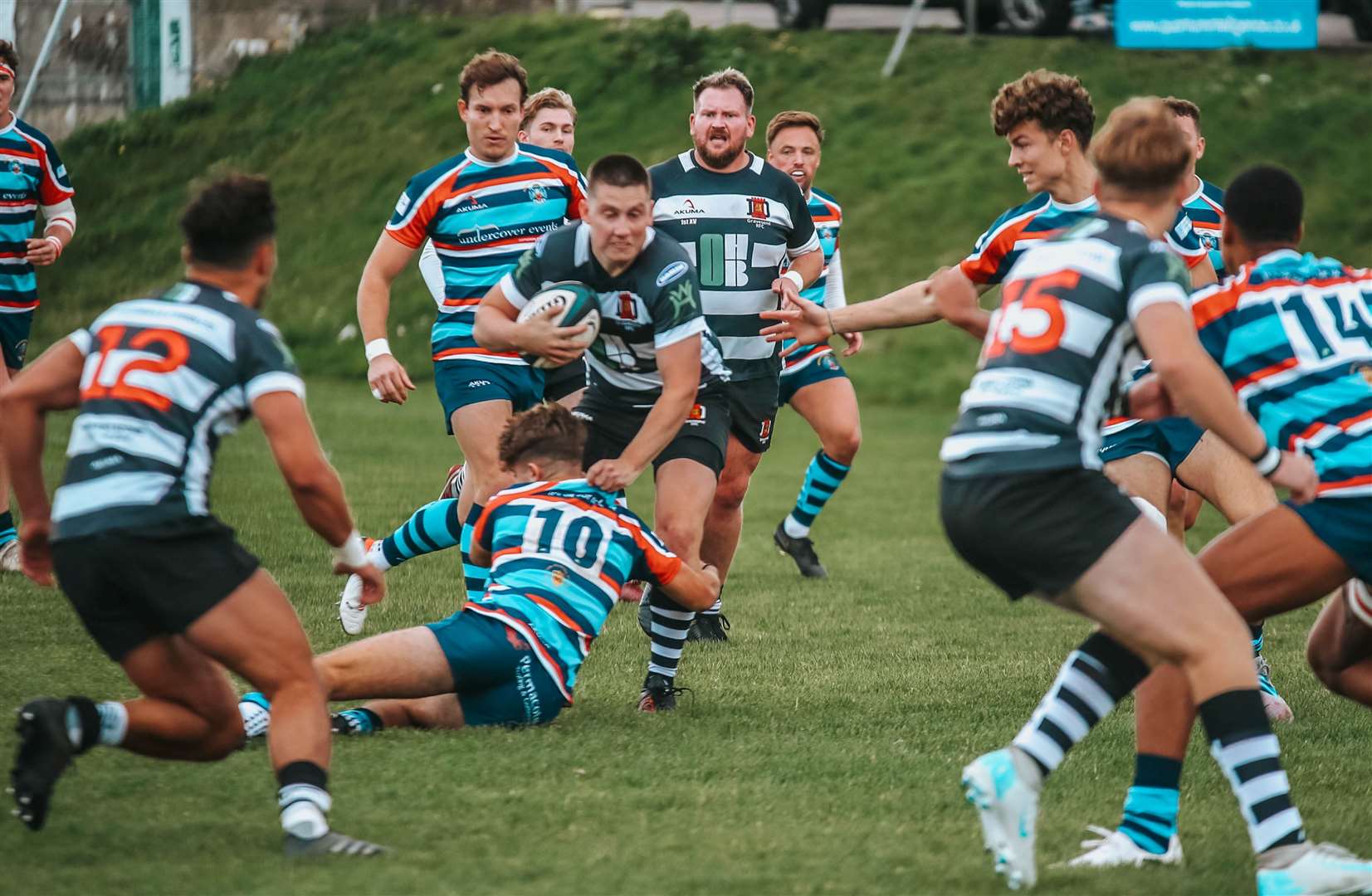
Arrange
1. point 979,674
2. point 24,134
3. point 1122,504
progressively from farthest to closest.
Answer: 1. point 24,134
2. point 979,674
3. point 1122,504

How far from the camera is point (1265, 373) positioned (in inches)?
175

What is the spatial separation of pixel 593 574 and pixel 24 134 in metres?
5.22

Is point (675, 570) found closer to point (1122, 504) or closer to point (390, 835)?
point (390, 835)

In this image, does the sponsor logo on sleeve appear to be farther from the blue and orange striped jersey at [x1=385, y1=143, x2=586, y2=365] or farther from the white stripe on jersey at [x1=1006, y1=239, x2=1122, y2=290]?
the white stripe on jersey at [x1=1006, y1=239, x2=1122, y2=290]

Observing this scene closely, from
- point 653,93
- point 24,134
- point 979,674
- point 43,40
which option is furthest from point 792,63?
point 979,674

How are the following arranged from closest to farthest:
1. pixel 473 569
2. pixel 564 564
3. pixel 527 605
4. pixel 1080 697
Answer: pixel 1080 697 → pixel 527 605 → pixel 564 564 → pixel 473 569

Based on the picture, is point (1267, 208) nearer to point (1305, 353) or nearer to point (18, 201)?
point (1305, 353)

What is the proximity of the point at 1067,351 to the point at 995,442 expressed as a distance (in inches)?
11.0

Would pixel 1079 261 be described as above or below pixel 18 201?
above

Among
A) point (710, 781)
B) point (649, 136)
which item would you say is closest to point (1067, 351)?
point (710, 781)

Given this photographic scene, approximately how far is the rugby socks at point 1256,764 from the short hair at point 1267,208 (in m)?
1.32

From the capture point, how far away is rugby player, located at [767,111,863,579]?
8.77 meters

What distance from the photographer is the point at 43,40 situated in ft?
51.1

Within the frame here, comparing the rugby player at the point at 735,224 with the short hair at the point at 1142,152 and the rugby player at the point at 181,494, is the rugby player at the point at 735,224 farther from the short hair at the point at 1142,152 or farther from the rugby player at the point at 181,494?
the rugby player at the point at 181,494
